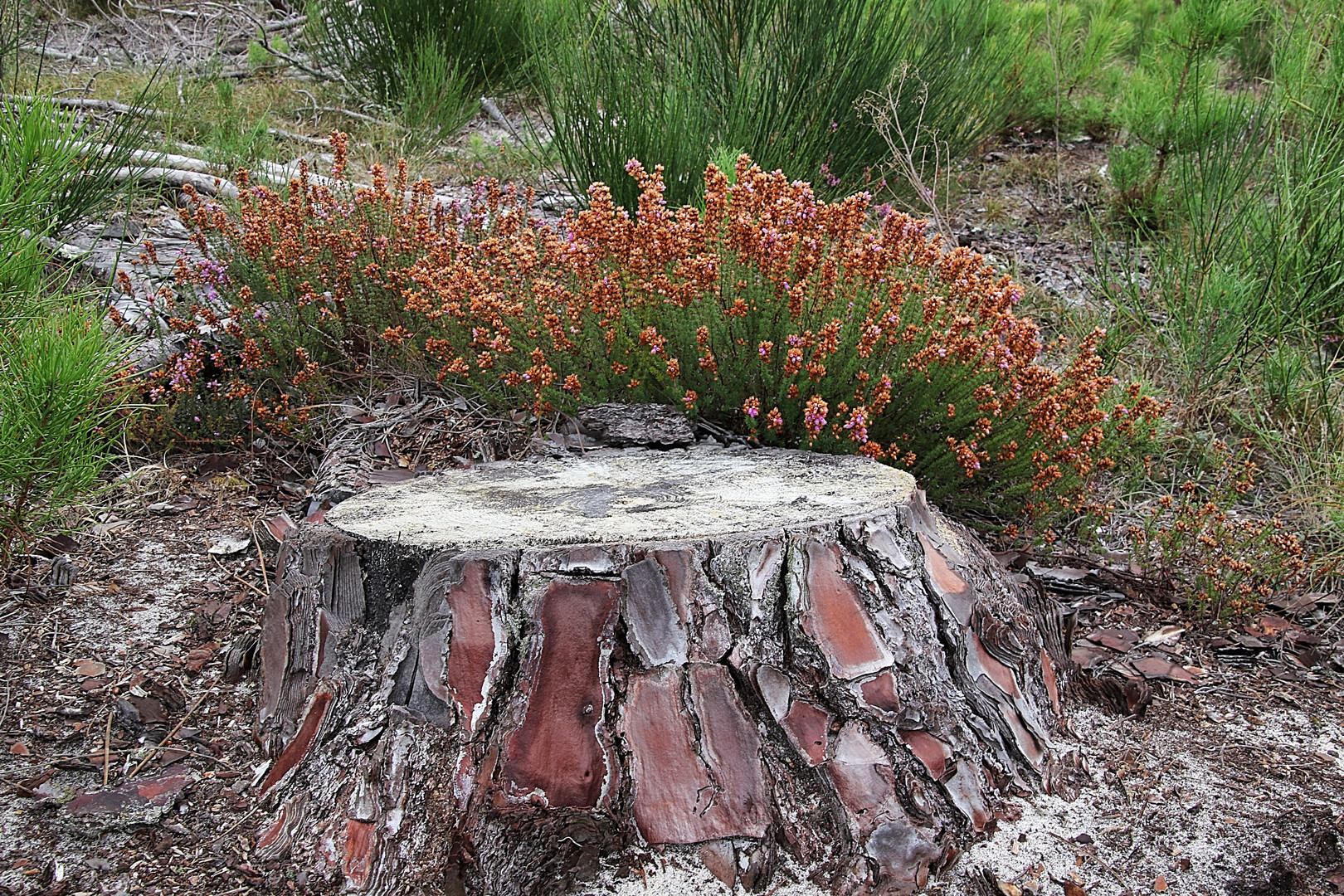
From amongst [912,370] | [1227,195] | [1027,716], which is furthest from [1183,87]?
[1027,716]

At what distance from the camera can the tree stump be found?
5.04 feet

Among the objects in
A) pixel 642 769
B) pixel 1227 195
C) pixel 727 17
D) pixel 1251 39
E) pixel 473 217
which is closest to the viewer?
pixel 642 769

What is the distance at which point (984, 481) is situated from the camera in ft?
9.03

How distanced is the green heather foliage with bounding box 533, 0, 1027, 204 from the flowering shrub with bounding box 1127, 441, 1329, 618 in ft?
5.60

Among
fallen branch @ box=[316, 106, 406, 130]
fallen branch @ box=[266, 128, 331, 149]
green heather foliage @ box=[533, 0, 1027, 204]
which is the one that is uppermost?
green heather foliage @ box=[533, 0, 1027, 204]

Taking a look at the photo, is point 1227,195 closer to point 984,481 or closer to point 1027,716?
point 984,481

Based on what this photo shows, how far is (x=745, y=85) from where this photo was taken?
12.8 ft

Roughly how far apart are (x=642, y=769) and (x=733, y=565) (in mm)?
351

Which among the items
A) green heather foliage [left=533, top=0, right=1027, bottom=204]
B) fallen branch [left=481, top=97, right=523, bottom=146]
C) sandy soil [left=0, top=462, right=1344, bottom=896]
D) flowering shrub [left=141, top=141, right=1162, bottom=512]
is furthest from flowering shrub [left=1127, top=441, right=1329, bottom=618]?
fallen branch [left=481, top=97, right=523, bottom=146]

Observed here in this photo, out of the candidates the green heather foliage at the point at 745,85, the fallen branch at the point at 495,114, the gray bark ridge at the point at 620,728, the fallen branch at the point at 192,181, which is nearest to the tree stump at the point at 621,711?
the gray bark ridge at the point at 620,728

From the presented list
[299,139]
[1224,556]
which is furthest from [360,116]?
[1224,556]

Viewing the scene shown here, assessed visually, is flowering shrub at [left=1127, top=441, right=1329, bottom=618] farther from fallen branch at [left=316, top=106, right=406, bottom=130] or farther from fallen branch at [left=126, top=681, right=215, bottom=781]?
fallen branch at [left=316, top=106, right=406, bottom=130]

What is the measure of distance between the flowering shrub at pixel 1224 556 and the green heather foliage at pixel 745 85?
1707 mm

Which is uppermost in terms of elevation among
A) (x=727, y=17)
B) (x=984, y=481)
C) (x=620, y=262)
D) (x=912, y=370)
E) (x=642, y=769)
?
(x=727, y=17)
